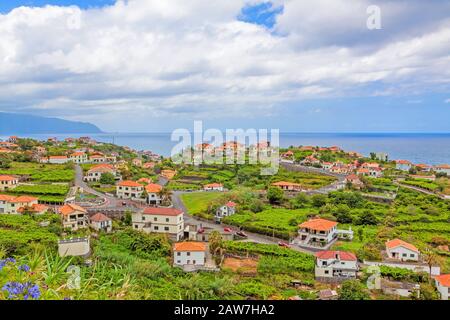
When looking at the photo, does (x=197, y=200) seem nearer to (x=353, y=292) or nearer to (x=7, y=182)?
(x=7, y=182)

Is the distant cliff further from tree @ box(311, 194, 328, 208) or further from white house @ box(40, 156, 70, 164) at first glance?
tree @ box(311, 194, 328, 208)

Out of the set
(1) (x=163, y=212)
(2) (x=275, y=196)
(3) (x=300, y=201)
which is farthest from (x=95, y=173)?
(3) (x=300, y=201)

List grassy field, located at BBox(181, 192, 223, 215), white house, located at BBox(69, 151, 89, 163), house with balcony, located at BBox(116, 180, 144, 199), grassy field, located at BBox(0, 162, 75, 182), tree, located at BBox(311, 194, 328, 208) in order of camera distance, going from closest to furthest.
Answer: grassy field, located at BBox(181, 192, 223, 215)
tree, located at BBox(311, 194, 328, 208)
house with balcony, located at BBox(116, 180, 144, 199)
grassy field, located at BBox(0, 162, 75, 182)
white house, located at BBox(69, 151, 89, 163)

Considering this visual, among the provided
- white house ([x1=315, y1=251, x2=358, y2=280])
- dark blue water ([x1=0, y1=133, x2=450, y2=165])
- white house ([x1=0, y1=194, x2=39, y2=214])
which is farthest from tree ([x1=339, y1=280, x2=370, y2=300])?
dark blue water ([x1=0, y1=133, x2=450, y2=165])

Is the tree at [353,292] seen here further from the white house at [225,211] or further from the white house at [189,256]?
the white house at [225,211]

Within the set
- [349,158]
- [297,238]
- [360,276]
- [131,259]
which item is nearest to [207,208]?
[297,238]
